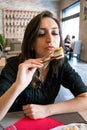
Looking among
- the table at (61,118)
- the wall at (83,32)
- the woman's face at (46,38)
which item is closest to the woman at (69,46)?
the wall at (83,32)

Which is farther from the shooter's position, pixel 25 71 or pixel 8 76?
pixel 8 76

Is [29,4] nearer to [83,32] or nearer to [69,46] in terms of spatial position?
[69,46]

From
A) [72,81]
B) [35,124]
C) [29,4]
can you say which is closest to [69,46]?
[29,4]

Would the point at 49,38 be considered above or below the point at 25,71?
above

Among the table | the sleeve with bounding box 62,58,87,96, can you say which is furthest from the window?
the table

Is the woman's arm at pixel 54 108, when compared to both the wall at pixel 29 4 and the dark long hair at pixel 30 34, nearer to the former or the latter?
the dark long hair at pixel 30 34

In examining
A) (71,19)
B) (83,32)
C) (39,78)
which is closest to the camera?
(39,78)

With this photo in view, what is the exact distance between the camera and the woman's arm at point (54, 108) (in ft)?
2.92

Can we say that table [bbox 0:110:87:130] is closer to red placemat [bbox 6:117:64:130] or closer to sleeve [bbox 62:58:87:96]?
red placemat [bbox 6:117:64:130]

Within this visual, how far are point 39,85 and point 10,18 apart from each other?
8401mm

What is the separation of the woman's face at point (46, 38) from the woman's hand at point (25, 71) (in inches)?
5.9

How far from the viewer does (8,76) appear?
1.09m

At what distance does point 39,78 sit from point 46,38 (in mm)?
270

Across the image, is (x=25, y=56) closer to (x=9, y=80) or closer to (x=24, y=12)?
(x=9, y=80)
